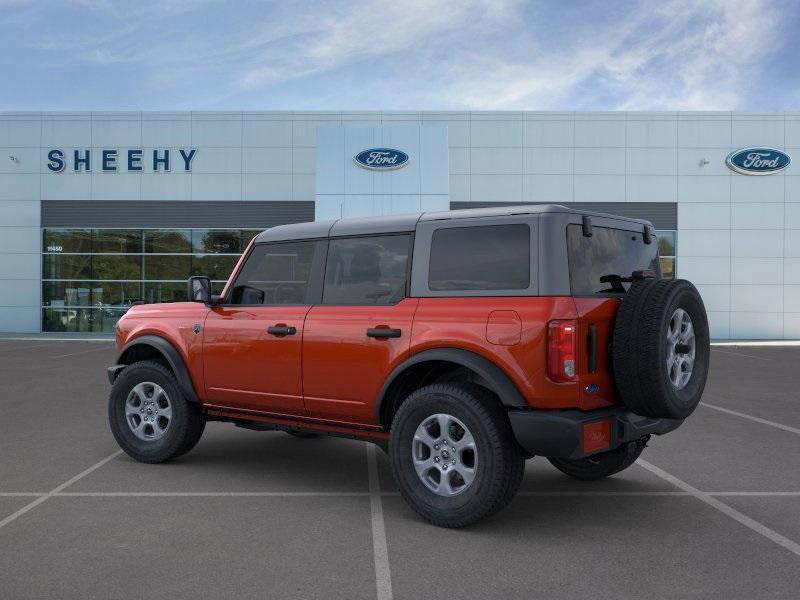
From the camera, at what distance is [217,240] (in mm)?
26375

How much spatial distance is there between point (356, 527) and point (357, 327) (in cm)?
126

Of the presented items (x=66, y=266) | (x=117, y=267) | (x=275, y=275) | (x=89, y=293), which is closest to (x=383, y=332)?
(x=275, y=275)

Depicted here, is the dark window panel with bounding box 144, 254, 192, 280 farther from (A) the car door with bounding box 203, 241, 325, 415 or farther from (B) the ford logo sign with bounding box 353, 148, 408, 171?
(A) the car door with bounding box 203, 241, 325, 415

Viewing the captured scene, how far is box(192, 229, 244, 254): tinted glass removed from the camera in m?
26.3

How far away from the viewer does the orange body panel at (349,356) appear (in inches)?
183

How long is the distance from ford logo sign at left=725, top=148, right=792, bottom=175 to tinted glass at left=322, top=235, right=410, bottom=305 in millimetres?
24414

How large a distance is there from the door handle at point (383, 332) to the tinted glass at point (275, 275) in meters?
0.75

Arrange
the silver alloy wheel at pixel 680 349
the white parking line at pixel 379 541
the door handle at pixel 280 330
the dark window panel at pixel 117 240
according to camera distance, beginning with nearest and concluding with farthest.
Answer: the white parking line at pixel 379 541, the silver alloy wheel at pixel 680 349, the door handle at pixel 280 330, the dark window panel at pixel 117 240

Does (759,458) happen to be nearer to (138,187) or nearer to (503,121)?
(503,121)

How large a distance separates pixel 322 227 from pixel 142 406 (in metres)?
2.27

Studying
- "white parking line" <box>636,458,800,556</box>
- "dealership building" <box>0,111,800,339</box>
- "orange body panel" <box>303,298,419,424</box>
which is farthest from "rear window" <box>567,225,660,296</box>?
"dealership building" <box>0,111,800,339</box>

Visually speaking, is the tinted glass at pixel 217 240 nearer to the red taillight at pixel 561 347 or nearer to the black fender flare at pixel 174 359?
the black fender flare at pixel 174 359

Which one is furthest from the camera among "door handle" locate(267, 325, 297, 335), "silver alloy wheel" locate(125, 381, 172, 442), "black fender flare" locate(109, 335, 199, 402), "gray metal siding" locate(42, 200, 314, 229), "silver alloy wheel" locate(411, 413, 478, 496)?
"gray metal siding" locate(42, 200, 314, 229)

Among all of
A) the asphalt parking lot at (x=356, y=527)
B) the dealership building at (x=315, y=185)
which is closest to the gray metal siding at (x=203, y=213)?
the dealership building at (x=315, y=185)
